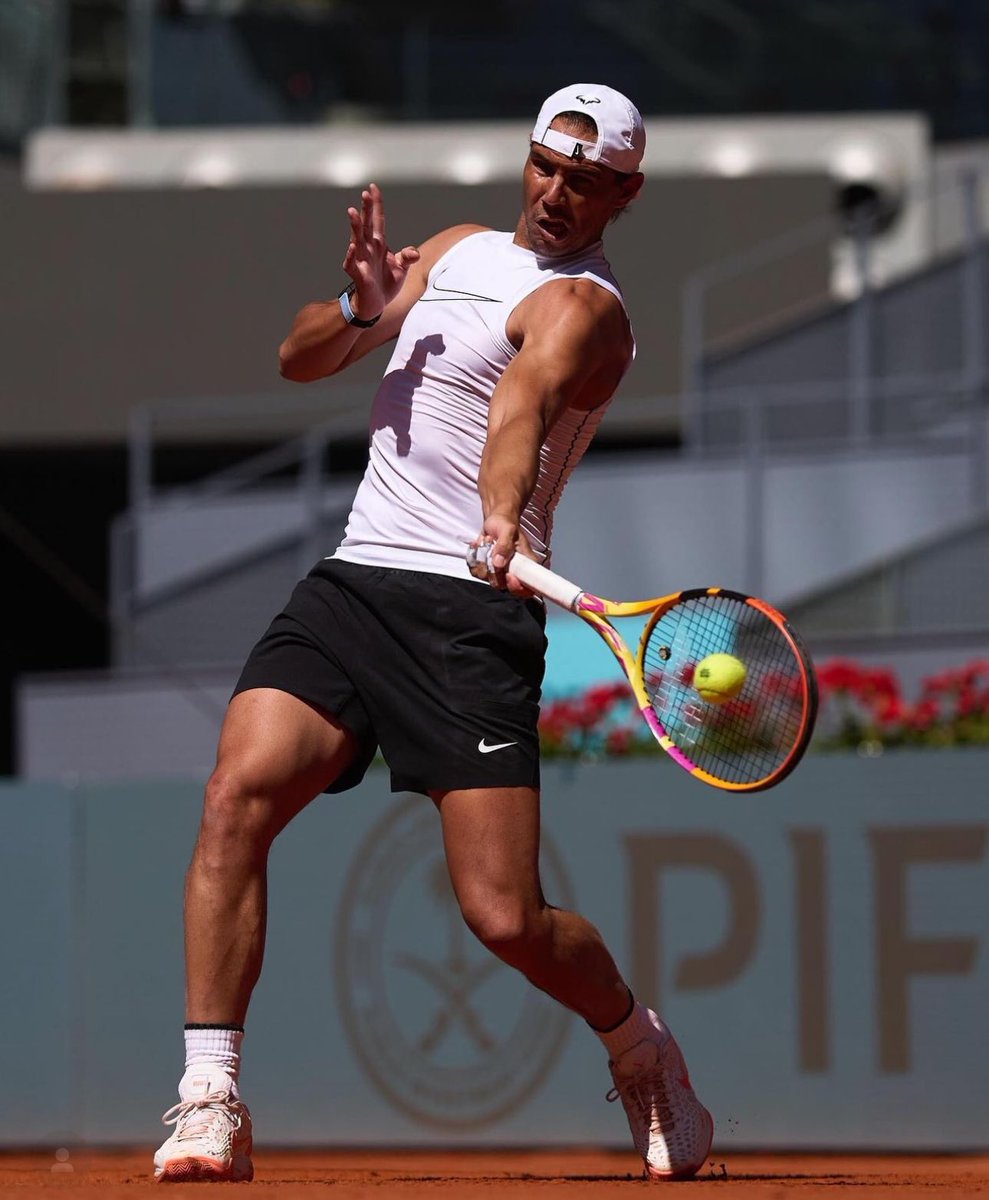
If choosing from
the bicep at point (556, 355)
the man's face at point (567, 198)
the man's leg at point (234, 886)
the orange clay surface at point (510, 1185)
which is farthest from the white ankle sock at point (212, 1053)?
the man's face at point (567, 198)

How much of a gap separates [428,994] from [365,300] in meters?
3.74

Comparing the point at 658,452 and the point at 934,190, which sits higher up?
the point at 934,190

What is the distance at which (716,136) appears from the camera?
14750 mm

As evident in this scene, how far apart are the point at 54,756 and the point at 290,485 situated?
239 cm

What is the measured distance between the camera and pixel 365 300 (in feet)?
15.0

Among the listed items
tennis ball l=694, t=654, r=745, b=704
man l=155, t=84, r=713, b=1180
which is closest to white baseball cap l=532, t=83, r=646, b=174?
man l=155, t=84, r=713, b=1180

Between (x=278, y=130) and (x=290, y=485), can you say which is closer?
(x=290, y=485)

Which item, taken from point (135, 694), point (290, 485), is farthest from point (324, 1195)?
point (290, 485)

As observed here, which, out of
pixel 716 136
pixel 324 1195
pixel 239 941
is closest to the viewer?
pixel 324 1195

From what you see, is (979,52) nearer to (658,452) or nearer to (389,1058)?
(658,452)

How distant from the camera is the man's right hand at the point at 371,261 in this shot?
4508mm

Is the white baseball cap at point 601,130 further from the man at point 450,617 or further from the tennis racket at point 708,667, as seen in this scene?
the tennis racket at point 708,667

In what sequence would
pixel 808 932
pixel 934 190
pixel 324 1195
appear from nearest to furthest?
1. pixel 324 1195
2. pixel 808 932
3. pixel 934 190

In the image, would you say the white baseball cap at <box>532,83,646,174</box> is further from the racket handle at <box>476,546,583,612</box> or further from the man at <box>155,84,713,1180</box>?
the racket handle at <box>476,546,583,612</box>
